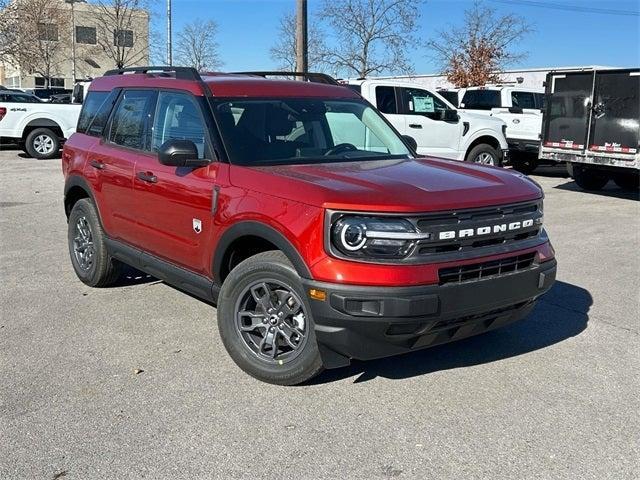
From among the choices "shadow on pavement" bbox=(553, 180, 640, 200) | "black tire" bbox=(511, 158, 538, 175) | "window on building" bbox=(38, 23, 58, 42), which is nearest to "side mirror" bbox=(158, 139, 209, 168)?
"shadow on pavement" bbox=(553, 180, 640, 200)

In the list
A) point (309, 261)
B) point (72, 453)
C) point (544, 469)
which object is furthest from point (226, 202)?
point (544, 469)

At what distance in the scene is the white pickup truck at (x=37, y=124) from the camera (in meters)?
16.6

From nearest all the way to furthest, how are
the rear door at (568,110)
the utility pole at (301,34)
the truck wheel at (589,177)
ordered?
the rear door at (568,110), the truck wheel at (589,177), the utility pole at (301,34)

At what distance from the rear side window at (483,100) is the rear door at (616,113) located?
16.9ft

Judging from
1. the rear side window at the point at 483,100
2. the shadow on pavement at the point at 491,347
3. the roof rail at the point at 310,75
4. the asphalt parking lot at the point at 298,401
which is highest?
the rear side window at the point at 483,100

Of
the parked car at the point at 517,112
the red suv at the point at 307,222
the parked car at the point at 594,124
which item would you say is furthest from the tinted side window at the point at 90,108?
the parked car at the point at 517,112

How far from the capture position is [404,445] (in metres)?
3.23

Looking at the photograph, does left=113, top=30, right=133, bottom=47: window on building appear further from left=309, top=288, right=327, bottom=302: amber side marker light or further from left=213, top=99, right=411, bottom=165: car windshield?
left=309, top=288, right=327, bottom=302: amber side marker light

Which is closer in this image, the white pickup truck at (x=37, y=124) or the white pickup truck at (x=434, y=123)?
the white pickup truck at (x=434, y=123)

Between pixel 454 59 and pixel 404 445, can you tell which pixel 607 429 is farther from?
pixel 454 59

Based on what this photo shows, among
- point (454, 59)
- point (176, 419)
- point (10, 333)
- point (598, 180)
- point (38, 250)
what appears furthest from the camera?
point (454, 59)

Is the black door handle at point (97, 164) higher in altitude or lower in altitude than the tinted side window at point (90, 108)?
lower

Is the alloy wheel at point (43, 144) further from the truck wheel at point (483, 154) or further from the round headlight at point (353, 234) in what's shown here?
the round headlight at point (353, 234)

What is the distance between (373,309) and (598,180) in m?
11.0
